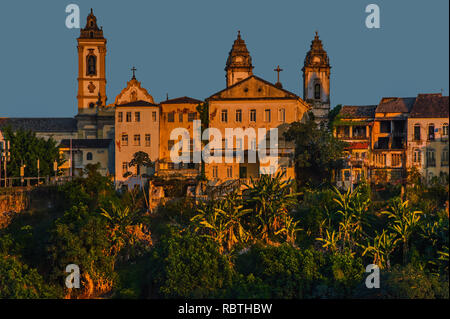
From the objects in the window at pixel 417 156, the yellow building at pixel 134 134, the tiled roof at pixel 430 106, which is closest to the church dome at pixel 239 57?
the yellow building at pixel 134 134

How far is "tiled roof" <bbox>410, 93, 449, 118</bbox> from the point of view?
2415 inches

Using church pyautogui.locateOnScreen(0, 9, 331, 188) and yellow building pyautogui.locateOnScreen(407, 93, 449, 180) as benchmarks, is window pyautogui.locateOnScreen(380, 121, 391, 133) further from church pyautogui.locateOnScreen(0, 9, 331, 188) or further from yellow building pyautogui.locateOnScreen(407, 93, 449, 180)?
church pyautogui.locateOnScreen(0, 9, 331, 188)

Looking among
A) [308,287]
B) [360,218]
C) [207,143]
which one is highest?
[207,143]

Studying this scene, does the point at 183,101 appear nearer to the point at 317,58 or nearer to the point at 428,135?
the point at 317,58

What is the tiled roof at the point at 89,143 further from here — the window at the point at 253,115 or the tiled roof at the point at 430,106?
the tiled roof at the point at 430,106

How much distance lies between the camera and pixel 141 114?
63.1 metres

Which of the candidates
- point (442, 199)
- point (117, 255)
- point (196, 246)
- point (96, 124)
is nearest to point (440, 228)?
point (442, 199)

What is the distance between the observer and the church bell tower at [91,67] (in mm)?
76875

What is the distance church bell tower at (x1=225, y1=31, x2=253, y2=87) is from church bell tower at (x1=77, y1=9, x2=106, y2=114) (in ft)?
39.9

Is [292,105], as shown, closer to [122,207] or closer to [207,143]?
[207,143]

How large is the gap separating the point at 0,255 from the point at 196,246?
1023 cm

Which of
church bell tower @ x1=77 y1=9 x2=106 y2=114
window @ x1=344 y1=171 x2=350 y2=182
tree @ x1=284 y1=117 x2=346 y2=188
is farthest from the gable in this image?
church bell tower @ x1=77 y1=9 x2=106 y2=114

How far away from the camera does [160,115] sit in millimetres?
63719

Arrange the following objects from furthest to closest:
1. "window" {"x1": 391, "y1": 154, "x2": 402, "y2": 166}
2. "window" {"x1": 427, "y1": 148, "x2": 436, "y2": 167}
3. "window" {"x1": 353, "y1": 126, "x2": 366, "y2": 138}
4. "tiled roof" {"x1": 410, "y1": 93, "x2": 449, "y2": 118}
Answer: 1. "window" {"x1": 353, "y1": 126, "x2": 366, "y2": 138}
2. "window" {"x1": 391, "y1": 154, "x2": 402, "y2": 166}
3. "tiled roof" {"x1": 410, "y1": 93, "x2": 449, "y2": 118}
4. "window" {"x1": 427, "y1": 148, "x2": 436, "y2": 167}
